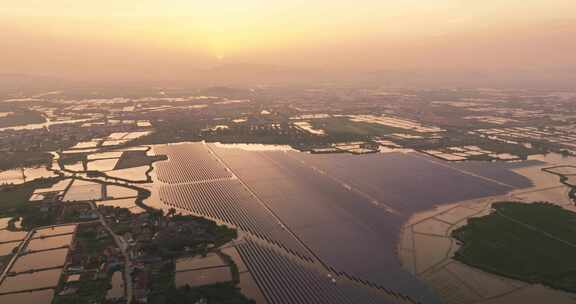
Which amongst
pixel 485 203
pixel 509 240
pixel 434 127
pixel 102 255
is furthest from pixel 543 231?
pixel 434 127

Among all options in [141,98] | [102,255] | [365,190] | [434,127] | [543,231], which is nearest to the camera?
[102,255]

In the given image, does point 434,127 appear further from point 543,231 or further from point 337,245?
point 337,245

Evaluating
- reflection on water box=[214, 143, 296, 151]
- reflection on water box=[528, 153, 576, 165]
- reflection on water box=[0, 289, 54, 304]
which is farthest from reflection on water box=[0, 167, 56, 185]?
reflection on water box=[528, 153, 576, 165]

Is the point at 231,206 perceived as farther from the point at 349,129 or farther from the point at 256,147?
the point at 349,129

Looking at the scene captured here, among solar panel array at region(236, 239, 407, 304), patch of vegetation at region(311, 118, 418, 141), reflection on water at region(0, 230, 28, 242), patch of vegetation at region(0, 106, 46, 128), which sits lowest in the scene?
solar panel array at region(236, 239, 407, 304)

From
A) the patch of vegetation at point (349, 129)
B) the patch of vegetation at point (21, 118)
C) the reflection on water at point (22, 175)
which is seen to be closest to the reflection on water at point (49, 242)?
the reflection on water at point (22, 175)

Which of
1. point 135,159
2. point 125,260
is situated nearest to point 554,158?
point 125,260

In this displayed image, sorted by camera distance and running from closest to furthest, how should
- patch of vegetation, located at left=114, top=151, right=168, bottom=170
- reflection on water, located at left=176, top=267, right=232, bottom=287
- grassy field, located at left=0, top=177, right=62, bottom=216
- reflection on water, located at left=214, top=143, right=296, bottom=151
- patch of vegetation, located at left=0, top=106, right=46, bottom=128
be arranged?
reflection on water, located at left=176, top=267, right=232, bottom=287 < grassy field, located at left=0, top=177, right=62, bottom=216 < patch of vegetation, located at left=114, top=151, right=168, bottom=170 < reflection on water, located at left=214, top=143, right=296, bottom=151 < patch of vegetation, located at left=0, top=106, right=46, bottom=128

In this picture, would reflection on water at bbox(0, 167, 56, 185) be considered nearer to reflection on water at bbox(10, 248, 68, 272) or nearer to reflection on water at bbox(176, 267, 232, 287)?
reflection on water at bbox(10, 248, 68, 272)
